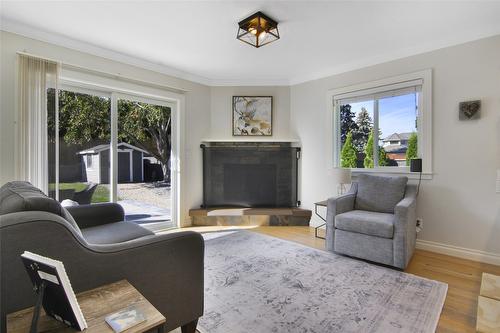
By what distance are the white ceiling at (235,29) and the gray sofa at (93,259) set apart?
1.98 m

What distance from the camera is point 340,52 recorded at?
3301mm

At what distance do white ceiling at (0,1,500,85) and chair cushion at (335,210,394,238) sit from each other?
199 cm

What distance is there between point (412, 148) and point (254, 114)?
2.41 metres

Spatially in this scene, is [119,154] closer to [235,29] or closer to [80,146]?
[80,146]

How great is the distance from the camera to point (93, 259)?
1133 millimetres

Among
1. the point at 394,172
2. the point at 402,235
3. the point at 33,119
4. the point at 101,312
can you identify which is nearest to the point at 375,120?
the point at 394,172

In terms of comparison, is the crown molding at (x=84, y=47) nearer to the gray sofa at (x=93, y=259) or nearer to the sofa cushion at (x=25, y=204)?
the gray sofa at (x=93, y=259)

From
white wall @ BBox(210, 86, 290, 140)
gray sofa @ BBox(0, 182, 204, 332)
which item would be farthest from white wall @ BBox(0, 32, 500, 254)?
gray sofa @ BBox(0, 182, 204, 332)

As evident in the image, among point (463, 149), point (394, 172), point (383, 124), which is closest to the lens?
point (463, 149)

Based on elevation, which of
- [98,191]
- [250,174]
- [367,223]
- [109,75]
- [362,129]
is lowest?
[367,223]

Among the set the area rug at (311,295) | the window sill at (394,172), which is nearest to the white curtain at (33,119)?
the area rug at (311,295)

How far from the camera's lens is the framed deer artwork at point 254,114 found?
4.41 metres

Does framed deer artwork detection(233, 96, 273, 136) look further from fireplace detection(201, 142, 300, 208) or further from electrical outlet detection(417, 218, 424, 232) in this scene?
electrical outlet detection(417, 218, 424, 232)

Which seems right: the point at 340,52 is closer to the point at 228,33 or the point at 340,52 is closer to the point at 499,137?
the point at 228,33
